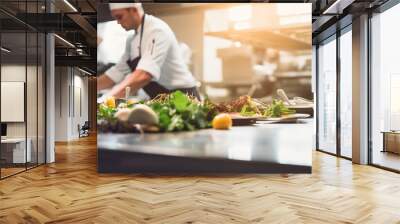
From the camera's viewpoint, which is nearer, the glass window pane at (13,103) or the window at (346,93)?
the glass window pane at (13,103)

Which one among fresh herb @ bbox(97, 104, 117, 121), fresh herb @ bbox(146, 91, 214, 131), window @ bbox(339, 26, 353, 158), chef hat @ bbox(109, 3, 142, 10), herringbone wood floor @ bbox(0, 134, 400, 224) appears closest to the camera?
herringbone wood floor @ bbox(0, 134, 400, 224)

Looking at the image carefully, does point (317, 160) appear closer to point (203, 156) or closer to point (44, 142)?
point (203, 156)

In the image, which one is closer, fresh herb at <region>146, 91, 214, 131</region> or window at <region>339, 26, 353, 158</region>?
fresh herb at <region>146, 91, 214, 131</region>

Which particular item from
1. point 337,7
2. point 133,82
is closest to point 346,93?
point 337,7

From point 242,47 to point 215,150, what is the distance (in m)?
1.62

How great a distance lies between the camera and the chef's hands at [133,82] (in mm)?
6043

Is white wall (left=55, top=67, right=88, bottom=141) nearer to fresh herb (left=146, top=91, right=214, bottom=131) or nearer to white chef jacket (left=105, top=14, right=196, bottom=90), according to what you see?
white chef jacket (left=105, top=14, right=196, bottom=90)

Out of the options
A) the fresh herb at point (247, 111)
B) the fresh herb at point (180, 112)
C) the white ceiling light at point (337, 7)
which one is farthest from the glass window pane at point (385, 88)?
the fresh herb at point (180, 112)

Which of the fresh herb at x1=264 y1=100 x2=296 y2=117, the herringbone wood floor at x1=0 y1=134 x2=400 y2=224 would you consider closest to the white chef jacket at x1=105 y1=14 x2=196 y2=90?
the fresh herb at x1=264 y1=100 x2=296 y2=117

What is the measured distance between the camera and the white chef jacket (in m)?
6.07

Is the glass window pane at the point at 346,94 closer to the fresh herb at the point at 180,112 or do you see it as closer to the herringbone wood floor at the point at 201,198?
the herringbone wood floor at the point at 201,198

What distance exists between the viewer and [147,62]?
239 inches

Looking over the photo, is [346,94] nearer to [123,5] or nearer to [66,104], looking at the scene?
[123,5]

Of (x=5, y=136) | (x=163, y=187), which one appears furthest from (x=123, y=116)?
(x=5, y=136)
